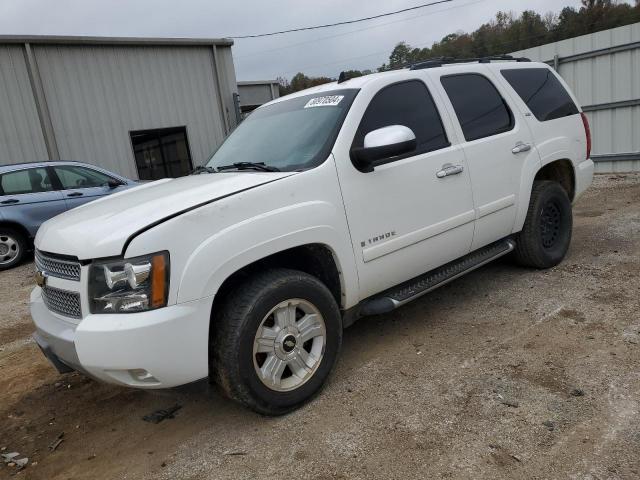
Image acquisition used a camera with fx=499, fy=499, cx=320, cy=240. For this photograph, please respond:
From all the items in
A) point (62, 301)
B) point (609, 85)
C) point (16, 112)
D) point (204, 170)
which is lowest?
Answer: point (62, 301)

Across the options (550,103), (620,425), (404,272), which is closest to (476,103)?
(550,103)

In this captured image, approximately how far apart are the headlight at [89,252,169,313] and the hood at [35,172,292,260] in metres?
0.08

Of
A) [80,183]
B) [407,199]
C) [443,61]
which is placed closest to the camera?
[407,199]

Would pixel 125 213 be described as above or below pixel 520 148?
above

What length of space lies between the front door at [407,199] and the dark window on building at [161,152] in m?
10.5

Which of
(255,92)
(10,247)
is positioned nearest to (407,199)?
(10,247)

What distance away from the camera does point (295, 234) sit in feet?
9.24

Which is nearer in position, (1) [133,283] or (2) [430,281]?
(1) [133,283]

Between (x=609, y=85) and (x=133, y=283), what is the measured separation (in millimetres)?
10666

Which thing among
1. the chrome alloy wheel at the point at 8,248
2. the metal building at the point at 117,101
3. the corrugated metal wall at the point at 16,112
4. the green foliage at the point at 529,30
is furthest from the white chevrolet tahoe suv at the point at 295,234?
the green foliage at the point at 529,30

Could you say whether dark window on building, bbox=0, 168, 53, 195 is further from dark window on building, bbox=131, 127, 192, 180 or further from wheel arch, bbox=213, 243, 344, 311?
wheel arch, bbox=213, 243, 344, 311

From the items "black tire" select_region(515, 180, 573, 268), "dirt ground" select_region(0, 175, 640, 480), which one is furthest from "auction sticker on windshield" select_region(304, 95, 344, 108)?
"black tire" select_region(515, 180, 573, 268)

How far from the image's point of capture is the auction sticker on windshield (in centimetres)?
342

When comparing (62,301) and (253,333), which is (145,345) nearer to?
(253,333)
